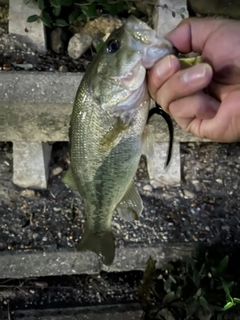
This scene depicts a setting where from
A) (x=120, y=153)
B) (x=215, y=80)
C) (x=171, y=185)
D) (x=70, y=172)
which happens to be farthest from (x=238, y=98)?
(x=171, y=185)

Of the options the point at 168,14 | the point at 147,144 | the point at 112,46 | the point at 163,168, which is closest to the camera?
the point at 112,46

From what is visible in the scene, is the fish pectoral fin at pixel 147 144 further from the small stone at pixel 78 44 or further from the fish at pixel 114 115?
the small stone at pixel 78 44

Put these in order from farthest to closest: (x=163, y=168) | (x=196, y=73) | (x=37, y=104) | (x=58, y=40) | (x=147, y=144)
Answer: (x=58, y=40), (x=163, y=168), (x=37, y=104), (x=147, y=144), (x=196, y=73)

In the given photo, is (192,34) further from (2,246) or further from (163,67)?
(2,246)

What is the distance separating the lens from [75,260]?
2.73 meters

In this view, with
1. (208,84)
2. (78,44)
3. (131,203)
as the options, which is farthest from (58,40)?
(208,84)

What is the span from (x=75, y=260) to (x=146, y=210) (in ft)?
1.43

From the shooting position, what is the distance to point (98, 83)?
171 cm

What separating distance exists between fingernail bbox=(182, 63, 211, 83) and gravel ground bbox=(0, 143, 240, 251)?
Result: 130 cm

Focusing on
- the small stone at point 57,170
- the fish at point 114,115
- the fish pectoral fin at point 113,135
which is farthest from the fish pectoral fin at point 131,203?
the small stone at point 57,170

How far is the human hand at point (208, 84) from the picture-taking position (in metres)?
1.63

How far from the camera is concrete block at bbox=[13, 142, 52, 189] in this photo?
271 centimetres

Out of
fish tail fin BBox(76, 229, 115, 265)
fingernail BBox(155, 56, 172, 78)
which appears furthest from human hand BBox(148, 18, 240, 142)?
fish tail fin BBox(76, 229, 115, 265)

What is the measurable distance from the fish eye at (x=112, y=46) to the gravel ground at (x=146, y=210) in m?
1.22
